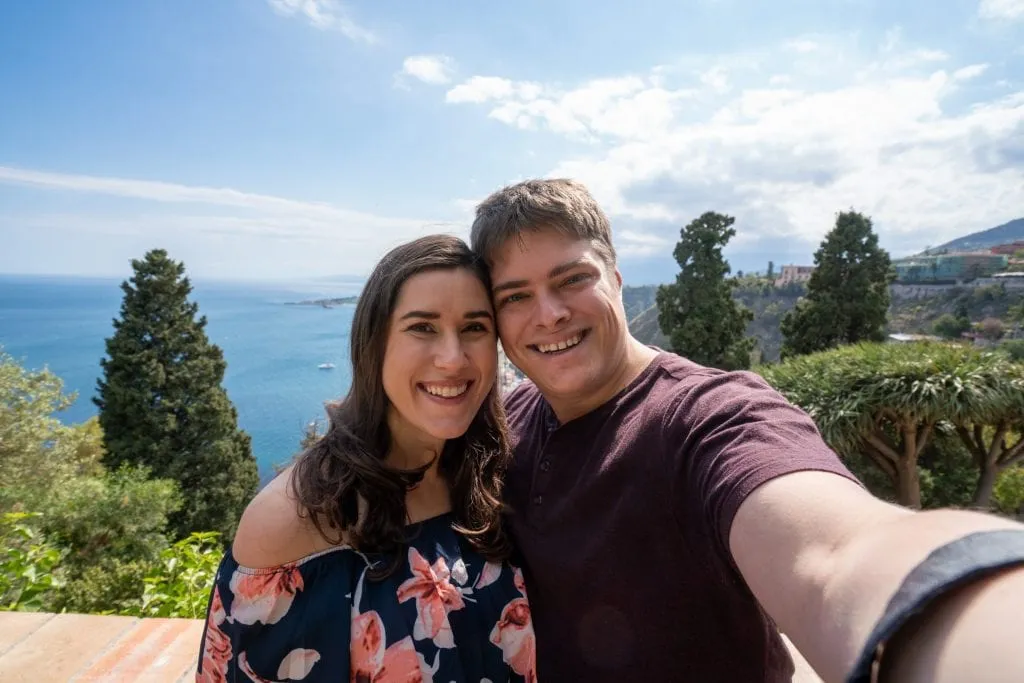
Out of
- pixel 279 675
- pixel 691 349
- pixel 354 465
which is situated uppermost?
pixel 354 465

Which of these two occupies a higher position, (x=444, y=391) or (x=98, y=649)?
(x=444, y=391)

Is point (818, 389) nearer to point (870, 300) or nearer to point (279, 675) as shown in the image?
point (279, 675)

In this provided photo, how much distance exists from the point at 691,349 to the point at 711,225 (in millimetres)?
3767

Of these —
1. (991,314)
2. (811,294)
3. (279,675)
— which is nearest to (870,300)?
(811,294)

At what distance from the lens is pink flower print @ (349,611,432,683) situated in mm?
1307

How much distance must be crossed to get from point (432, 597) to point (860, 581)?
3.51ft

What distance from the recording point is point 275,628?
1.30 m

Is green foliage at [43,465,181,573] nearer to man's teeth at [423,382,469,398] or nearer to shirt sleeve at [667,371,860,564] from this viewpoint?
man's teeth at [423,382,469,398]

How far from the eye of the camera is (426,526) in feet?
5.14

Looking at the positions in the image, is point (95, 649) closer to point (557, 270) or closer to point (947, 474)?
point (557, 270)

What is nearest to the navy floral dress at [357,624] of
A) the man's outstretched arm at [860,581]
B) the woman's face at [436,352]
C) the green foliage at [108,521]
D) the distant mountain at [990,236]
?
the woman's face at [436,352]

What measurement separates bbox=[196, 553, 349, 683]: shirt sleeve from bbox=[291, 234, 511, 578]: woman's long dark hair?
6.1 inches

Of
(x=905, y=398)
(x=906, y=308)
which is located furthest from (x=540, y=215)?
(x=906, y=308)

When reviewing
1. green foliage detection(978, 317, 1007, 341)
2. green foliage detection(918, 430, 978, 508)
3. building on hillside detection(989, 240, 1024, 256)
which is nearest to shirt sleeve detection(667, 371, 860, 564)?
green foliage detection(918, 430, 978, 508)
